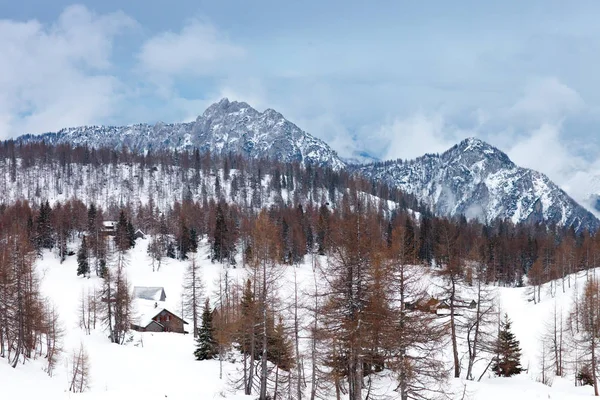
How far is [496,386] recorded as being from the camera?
28.8 m

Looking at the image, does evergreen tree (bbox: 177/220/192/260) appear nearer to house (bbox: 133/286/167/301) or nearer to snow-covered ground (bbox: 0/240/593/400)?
snow-covered ground (bbox: 0/240/593/400)

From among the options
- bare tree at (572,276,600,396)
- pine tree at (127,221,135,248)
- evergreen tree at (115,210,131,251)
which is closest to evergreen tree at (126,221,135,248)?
pine tree at (127,221,135,248)

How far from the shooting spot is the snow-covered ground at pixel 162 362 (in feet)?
88.4

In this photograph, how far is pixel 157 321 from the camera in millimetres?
70562

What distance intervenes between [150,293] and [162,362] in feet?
111

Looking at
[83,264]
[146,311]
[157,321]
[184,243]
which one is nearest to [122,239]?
[83,264]

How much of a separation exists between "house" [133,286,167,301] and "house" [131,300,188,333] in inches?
162

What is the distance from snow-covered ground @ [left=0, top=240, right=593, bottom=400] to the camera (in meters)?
26.9

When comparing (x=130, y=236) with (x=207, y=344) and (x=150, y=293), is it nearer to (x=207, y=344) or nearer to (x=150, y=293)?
(x=150, y=293)

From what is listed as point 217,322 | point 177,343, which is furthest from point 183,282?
point 217,322

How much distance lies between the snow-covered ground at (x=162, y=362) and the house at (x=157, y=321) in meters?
4.09

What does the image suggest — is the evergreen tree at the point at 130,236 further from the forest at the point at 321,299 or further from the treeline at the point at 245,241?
the forest at the point at 321,299

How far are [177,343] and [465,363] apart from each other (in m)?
37.7

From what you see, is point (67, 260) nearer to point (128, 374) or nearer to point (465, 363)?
point (128, 374)
